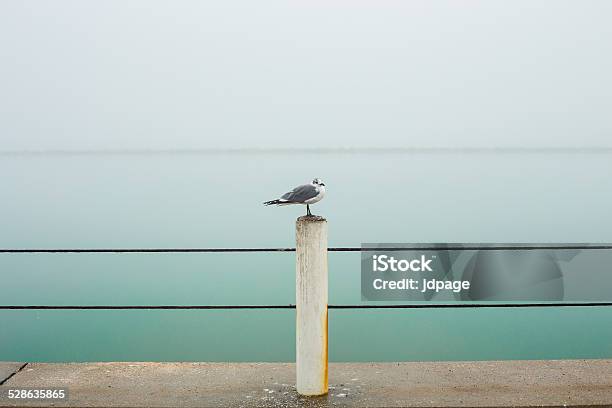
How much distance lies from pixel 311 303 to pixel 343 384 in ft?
2.66

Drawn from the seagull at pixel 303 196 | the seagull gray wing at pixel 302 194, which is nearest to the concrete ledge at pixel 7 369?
the seagull at pixel 303 196

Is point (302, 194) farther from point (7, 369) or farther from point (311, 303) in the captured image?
point (7, 369)

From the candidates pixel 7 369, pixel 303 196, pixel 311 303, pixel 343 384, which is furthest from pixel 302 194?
pixel 7 369

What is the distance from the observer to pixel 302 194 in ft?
15.8

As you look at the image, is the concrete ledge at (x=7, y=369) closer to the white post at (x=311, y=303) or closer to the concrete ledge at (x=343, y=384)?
the concrete ledge at (x=343, y=384)

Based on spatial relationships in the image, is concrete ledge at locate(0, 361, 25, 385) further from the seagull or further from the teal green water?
the teal green water

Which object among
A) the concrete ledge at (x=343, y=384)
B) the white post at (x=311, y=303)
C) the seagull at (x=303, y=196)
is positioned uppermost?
the seagull at (x=303, y=196)

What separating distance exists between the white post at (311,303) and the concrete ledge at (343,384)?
0.15 metres

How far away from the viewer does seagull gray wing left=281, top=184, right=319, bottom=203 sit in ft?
15.7

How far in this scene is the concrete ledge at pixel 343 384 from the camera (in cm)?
476

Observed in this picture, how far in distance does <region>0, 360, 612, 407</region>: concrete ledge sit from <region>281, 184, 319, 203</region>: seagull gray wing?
1316mm

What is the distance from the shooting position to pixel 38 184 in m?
60.0

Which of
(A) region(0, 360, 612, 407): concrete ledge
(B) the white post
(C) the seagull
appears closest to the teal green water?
(A) region(0, 360, 612, 407): concrete ledge

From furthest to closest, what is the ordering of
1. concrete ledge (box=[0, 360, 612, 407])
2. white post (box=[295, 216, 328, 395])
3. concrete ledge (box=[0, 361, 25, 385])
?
concrete ledge (box=[0, 361, 25, 385]), concrete ledge (box=[0, 360, 612, 407]), white post (box=[295, 216, 328, 395])
